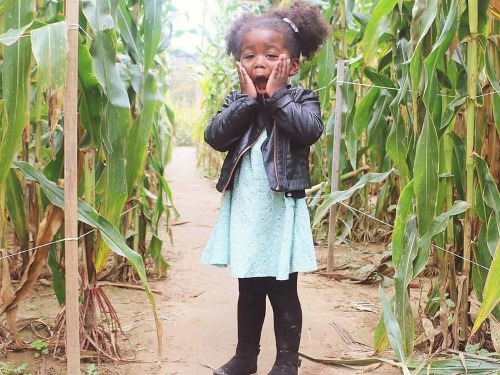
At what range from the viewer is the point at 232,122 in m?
1.65

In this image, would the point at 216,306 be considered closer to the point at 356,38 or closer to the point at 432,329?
the point at 432,329

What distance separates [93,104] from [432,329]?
1176 millimetres

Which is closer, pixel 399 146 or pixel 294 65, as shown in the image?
pixel 294 65

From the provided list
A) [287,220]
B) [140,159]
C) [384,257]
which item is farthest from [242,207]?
[384,257]

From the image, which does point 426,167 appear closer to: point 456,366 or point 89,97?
point 456,366

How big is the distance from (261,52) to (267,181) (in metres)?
0.35

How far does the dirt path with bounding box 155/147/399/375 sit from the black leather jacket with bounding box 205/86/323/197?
23.3 inches

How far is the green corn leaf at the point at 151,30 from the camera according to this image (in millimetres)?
1896

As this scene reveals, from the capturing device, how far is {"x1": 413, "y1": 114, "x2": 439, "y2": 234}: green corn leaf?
1614 mm

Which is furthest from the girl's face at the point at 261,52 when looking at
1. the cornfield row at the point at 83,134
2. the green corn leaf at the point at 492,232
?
the green corn leaf at the point at 492,232

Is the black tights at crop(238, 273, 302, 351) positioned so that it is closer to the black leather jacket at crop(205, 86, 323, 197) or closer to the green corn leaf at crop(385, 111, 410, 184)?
the black leather jacket at crop(205, 86, 323, 197)

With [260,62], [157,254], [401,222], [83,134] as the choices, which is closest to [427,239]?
[401,222]

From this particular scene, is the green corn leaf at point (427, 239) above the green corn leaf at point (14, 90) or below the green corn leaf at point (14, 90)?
below

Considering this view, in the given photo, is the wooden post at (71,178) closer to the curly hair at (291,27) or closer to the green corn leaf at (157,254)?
the curly hair at (291,27)
